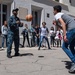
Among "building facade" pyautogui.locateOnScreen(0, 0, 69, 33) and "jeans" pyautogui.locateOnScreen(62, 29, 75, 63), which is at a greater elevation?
"building facade" pyautogui.locateOnScreen(0, 0, 69, 33)

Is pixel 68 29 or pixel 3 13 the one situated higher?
pixel 3 13

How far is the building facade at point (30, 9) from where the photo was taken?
2075 cm

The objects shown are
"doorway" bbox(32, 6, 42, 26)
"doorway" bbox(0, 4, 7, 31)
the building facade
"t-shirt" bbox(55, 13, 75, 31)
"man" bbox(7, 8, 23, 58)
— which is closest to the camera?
"t-shirt" bbox(55, 13, 75, 31)

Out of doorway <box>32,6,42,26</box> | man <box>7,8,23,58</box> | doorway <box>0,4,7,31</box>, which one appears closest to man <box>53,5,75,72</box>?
man <box>7,8,23,58</box>

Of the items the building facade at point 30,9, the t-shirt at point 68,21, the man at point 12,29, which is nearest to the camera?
the t-shirt at point 68,21

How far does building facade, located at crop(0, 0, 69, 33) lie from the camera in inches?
817

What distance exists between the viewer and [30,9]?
2270cm

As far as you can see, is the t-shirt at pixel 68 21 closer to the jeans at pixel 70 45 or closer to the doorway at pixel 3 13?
the jeans at pixel 70 45

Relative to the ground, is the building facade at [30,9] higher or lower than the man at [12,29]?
higher

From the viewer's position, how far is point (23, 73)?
307 inches

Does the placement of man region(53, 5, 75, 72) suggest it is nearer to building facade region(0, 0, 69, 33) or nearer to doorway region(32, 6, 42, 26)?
building facade region(0, 0, 69, 33)

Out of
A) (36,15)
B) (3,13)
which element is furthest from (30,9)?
(3,13)

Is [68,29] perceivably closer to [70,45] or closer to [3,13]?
[70,45]

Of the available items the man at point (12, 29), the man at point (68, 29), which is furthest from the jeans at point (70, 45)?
the man at point (12, 29)
